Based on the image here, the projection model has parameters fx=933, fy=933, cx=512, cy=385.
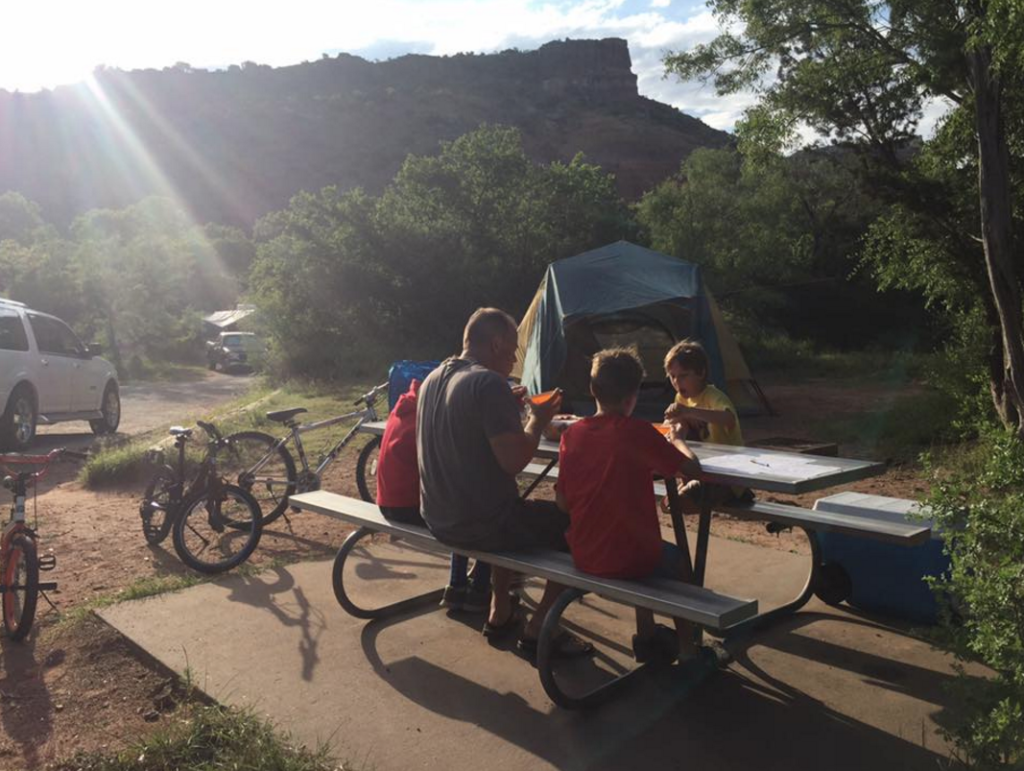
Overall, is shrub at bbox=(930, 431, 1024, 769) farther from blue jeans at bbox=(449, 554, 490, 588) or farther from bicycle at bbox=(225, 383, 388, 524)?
bicycle at bbox=(225, 383, 388, 524)

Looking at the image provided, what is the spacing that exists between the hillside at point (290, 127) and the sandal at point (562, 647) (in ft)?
259

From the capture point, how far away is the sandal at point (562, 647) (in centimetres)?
411

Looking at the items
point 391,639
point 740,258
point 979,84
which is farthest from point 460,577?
point 740,258

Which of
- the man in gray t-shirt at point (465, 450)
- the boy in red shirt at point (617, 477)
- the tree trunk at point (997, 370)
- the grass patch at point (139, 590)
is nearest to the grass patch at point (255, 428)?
the grass patch at point (139, 590)

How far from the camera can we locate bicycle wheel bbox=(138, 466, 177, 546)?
6219mm

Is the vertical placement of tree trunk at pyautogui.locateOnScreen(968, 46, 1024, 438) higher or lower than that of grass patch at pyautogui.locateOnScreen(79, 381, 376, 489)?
higher

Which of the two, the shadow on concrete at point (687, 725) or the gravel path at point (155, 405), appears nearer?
the shadow on concrete at point (687, 725)

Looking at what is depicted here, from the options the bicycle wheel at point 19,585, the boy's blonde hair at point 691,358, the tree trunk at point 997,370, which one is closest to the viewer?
the bicycle wheel at point 19,585

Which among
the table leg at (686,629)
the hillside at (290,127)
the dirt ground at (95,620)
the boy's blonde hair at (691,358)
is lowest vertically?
the dirt ground at (95,620)

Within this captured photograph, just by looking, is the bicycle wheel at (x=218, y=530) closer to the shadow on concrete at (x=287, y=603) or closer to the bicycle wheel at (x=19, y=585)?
the shadow on concrete at (x=287, y=603)

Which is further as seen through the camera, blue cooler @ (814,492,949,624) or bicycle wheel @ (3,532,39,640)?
bicycle wheel @ (3,532,39,640)

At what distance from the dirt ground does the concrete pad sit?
0.19 metres

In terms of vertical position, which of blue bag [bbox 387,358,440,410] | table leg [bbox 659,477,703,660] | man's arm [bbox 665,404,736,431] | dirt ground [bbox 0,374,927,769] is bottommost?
dirt ground [bbox 0,374,927,769]

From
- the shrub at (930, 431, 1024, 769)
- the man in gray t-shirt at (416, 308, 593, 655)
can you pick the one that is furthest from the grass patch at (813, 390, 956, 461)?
the shrub at (930, 431, 1024, 769)
